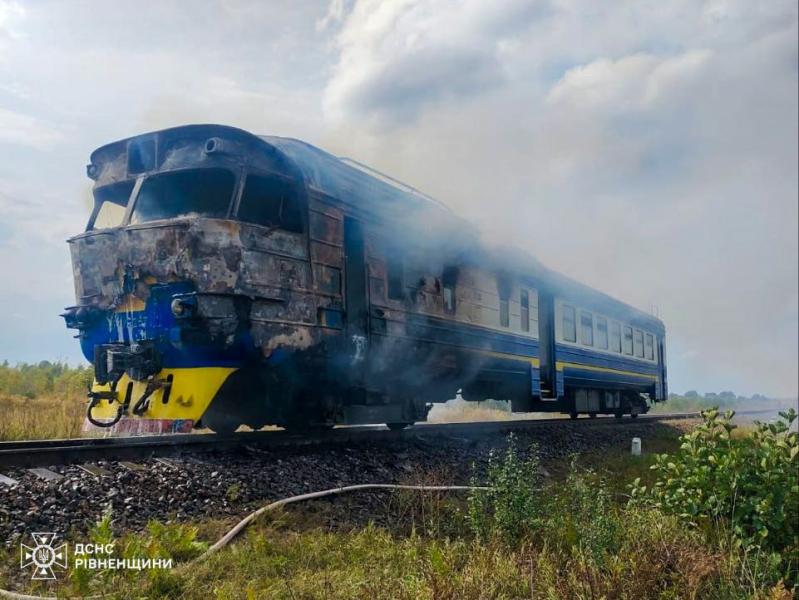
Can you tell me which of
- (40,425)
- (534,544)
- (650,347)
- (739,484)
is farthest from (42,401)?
(650,347)

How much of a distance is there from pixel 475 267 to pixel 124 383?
216 inches

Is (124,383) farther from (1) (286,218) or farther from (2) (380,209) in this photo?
(2) (380,209)

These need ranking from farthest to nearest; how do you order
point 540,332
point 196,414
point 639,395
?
point 639,395 < point 540,332 < point 196,414

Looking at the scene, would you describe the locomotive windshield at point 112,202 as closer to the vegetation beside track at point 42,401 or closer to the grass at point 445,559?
the vegetation beside track at point 42,401

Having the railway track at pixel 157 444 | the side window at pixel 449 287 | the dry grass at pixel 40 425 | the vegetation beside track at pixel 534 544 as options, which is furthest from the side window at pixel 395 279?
the dry grass at pixel 40 425

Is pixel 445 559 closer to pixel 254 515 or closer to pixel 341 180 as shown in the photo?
pixel 254 515

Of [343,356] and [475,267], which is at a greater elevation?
[475,267]

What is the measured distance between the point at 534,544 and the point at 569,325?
997 cm

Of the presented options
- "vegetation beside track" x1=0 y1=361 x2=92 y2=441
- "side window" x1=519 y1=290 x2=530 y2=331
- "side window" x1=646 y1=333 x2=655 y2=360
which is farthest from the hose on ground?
"side window" x1=646 y1=333 x2=655 y2=360

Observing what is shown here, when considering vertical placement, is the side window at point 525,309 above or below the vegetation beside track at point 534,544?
above

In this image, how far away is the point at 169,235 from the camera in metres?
6.66

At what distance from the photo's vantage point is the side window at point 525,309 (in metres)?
12.0

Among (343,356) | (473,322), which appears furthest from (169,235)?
(473,322)

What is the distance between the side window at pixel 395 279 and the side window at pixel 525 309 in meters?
3.96
